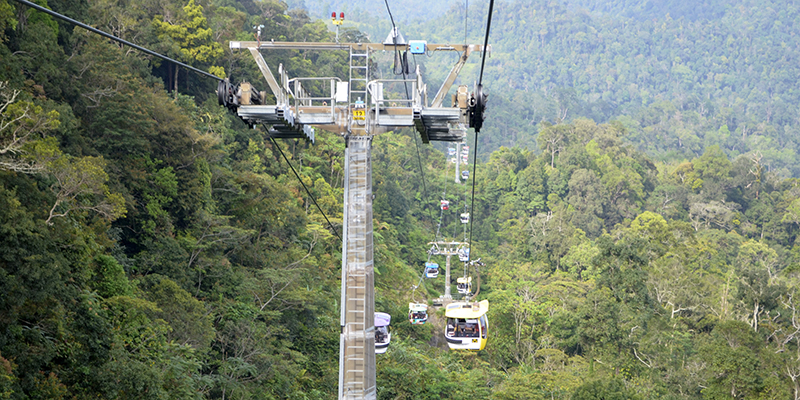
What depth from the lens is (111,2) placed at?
27688 mm

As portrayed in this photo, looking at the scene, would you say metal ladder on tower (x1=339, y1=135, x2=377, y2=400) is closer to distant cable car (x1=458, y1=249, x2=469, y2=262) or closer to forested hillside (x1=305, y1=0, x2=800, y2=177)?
distant cable car (x1=458, y1=249, x2=469, y2=262)

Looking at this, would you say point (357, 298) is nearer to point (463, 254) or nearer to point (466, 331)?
point (466, 331)

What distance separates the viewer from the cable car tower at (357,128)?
30.8 ft

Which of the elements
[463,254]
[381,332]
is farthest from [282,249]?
[463,254]

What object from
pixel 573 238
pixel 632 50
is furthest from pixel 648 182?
pixel 632 50

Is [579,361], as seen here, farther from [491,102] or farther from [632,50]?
[632,50]

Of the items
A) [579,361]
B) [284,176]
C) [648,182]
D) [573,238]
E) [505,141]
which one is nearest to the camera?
[579,361]

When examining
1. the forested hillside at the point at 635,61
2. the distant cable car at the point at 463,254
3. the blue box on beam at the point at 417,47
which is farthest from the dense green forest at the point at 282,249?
the forested hillside at the point at 635,61

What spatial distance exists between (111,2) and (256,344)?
15300 mm

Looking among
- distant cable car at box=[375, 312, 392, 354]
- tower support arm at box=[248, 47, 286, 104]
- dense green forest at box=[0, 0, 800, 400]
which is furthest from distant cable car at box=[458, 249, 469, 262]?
tower support arm at box=[248, 47, 286, 104]

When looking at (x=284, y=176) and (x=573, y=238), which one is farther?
(x=573, y=238)

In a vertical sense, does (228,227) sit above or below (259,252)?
above

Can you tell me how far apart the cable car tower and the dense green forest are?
6.22m

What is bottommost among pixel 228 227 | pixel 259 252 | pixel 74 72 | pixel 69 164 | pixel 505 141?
pixel 505 141
